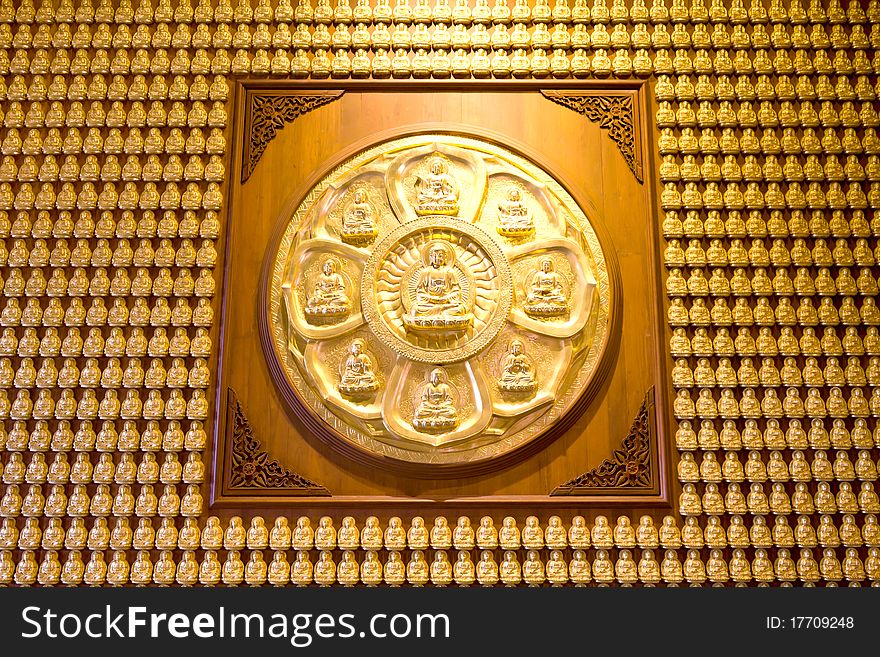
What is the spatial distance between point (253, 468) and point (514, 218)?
3.00m

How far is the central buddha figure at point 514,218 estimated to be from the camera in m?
6.44

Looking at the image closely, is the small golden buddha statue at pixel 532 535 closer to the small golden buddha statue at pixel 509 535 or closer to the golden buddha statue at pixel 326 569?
the small golden buddha statue at pixel 509 535

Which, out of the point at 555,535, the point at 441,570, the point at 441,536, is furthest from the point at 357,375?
the point at 555,535

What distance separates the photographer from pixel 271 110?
6730mm

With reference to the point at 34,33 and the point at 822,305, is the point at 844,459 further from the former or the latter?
the point at 34,33

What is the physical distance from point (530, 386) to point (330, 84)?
127 inches

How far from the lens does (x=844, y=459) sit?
598 centimetres

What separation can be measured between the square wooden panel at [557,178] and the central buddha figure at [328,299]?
17.7 inches

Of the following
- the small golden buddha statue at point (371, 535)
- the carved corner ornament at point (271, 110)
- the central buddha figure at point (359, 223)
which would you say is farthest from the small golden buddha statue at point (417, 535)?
the carved corner ornament at point (271, 110)

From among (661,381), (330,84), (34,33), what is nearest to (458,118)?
(330,84)

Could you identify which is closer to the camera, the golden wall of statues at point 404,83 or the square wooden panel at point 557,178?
the golden wall of statues at point 404,83

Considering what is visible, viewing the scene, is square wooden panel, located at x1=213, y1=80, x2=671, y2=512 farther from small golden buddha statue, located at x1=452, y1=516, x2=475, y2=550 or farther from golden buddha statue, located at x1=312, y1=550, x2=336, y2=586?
golden buddha statue, located at x1=312, y1=550, x2=336, y2=586

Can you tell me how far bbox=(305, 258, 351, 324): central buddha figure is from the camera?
6.29 meters

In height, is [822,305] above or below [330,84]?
below
